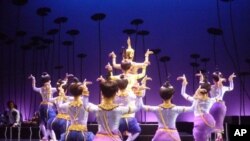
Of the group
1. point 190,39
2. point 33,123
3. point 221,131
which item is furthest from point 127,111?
point 190,39

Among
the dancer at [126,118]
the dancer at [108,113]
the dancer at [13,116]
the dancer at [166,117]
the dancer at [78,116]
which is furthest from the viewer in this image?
the dancer at [13,116]

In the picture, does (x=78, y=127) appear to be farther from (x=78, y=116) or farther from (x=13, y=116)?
(x=13, y=116)

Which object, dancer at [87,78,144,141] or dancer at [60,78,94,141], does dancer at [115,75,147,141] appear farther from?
dancer at [87,78,144,141]

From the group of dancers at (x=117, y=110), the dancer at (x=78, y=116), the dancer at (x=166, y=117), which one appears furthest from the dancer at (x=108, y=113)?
the dancer at (x=166, y=117)

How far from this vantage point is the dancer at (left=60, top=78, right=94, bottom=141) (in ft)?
16.8

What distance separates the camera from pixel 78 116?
5.32 m

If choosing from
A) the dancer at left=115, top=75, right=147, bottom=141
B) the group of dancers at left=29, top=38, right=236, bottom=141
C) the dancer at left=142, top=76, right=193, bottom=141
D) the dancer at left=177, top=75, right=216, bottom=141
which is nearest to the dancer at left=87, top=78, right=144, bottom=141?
the group of dancers at left=29, top=38, right=236, bottom=141

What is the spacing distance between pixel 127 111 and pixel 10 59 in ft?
24.4

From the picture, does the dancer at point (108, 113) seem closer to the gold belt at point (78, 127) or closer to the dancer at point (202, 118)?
the gold belt at point (78, 127)

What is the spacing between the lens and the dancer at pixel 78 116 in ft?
16.8

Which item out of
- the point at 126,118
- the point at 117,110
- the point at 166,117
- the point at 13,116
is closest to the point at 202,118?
the point at 166,117

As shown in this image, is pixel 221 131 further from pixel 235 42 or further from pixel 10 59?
pixel 10 59

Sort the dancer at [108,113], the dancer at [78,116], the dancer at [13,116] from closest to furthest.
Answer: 1. the dancer at [108,113]
2. the dancer at [78,116]
3. the dancer at [13,116]

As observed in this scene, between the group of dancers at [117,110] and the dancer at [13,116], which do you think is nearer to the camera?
the group of dancers at [117,110]
